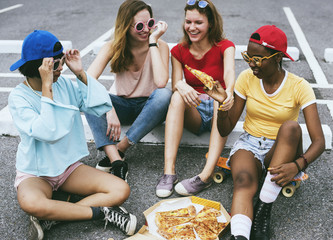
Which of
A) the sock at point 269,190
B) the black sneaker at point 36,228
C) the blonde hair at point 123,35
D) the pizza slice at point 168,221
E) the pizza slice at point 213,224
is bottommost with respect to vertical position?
the pizza slice at point 168,221

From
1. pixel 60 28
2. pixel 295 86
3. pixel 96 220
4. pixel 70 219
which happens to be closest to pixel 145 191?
pixel 96 220

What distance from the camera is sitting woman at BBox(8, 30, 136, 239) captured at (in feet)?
8.04

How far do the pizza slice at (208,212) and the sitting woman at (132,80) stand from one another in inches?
29.2

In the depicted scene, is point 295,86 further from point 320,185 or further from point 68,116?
point 68,116

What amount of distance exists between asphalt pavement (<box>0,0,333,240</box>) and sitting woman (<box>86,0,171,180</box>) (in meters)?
0.29

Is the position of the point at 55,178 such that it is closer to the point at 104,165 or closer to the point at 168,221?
the point at 104,165

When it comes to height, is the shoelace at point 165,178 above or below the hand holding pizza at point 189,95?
below

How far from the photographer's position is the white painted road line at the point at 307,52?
524 centimetres

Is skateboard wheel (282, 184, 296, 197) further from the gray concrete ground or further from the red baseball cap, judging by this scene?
the red baseball cap

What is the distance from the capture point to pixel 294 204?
291cm

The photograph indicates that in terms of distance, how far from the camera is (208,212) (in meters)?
2.70

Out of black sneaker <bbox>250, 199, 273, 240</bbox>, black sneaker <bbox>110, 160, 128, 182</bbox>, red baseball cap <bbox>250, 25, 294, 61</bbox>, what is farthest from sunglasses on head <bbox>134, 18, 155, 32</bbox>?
black sneaker <bbox>250, 199, 273, 240</bbox>

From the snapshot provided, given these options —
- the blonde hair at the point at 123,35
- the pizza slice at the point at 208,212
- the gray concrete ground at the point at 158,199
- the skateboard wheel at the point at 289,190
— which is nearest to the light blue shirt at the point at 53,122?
the gray concrete ground at the point at 158,199

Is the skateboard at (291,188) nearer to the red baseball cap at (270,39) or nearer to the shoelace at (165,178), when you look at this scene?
the shoelace at (165,178)
